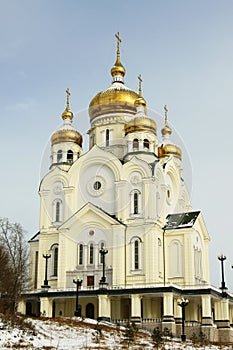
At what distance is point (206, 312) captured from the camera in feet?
134

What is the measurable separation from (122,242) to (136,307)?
238 inches

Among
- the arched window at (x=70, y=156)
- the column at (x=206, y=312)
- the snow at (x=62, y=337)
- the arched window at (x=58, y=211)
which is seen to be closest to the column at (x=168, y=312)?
the column at (x=206, y=312)

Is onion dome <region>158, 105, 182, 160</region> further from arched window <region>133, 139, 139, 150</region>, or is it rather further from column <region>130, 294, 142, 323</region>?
column <region>130, 294, 142, 323</region>

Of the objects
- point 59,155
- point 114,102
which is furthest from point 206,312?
point 114,102

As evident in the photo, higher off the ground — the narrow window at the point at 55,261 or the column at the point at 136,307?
the narrow window at the point at 55,261

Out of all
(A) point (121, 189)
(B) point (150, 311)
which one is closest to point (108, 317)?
(B) point (150, 311)

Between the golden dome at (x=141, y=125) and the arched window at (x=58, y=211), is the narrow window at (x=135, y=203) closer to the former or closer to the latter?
the golden dome at (x=141, y=125)

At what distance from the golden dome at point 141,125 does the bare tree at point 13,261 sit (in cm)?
1319

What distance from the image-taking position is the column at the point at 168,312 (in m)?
39.8

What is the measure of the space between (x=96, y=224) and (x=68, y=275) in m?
4.74

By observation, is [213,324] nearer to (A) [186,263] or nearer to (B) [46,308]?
(A) [186,263]

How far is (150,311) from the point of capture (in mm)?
44031

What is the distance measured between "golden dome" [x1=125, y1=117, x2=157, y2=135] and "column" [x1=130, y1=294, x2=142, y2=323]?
15.4 meters

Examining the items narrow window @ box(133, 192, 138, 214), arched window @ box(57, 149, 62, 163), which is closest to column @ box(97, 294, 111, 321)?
narrow window @ box(133, 192, 138, 214)
